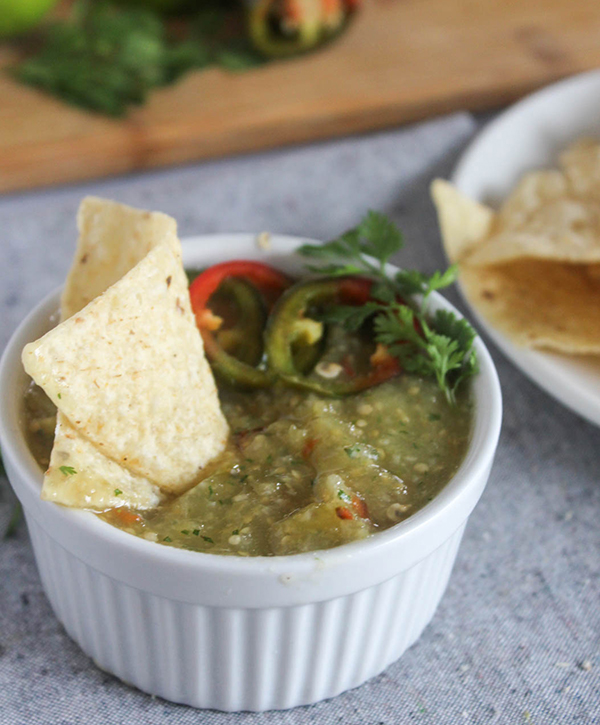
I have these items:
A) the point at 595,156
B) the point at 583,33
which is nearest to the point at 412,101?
the point at 595,156

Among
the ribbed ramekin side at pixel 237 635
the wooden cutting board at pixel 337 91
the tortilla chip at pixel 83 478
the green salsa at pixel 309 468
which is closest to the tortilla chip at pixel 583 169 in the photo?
the wooden cutting board at pixel 337 91

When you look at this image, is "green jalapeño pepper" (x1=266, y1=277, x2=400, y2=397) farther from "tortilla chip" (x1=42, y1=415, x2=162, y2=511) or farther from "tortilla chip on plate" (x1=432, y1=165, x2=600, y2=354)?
"tortilla chip on plate" (x1=432, y1=165, x2=600, y2=354)

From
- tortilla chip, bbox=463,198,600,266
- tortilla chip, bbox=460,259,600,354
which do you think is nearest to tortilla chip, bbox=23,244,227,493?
tortilla chip, bbox=460,259,600,354

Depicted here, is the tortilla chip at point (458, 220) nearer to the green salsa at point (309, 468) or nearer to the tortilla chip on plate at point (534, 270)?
the tortilla chip on plate at point (534, 270)

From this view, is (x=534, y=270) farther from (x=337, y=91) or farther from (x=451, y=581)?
(x=337, y=91)

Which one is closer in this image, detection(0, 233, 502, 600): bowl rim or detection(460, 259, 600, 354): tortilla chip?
detection(0, 233, 502, 600): bowl rim

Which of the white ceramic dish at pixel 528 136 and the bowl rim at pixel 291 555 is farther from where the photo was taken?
the white ceramic dish at pixel 528 136

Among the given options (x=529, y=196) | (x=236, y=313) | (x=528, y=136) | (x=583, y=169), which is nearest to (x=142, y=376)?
(x=236, y=313)
